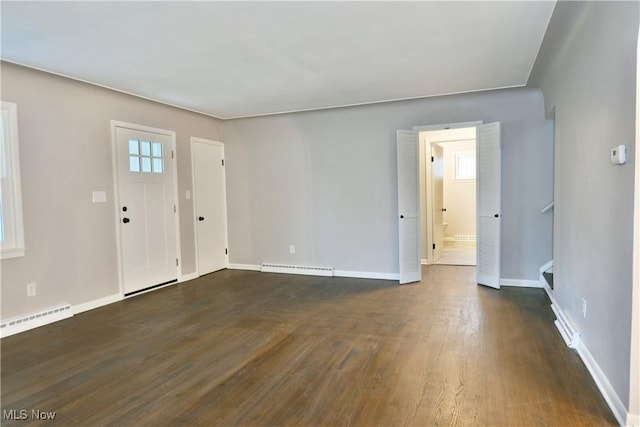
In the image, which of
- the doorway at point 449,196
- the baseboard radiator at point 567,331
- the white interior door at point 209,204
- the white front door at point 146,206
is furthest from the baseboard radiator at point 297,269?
the baseboard radiator at point 567,331

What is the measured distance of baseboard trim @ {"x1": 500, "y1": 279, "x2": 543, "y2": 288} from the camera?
15.3 feet

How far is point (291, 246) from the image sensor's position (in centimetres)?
580

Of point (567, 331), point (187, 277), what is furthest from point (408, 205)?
point (187, 277)

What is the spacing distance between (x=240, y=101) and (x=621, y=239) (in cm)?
418

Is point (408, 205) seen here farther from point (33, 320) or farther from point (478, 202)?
point (33, 320)

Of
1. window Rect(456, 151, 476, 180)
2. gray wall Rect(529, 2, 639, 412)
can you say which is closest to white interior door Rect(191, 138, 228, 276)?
gray wall Rect(529, 2, 639, 412)

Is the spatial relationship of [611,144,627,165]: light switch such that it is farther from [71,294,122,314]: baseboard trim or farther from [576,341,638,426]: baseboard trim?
[71,294,122,314]: baseboard trim

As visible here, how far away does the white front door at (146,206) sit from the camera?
4.50m

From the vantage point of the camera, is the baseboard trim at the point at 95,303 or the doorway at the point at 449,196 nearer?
the baseboard trim at the point at 95,303

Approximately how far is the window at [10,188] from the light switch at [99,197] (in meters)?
0.72

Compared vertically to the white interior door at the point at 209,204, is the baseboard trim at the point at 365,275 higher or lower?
lower

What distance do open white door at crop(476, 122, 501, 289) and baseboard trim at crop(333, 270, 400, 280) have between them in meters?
1.13

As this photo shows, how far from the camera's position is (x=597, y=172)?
237 cm

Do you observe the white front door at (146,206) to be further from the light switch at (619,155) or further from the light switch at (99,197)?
the light switch at (619,155)
